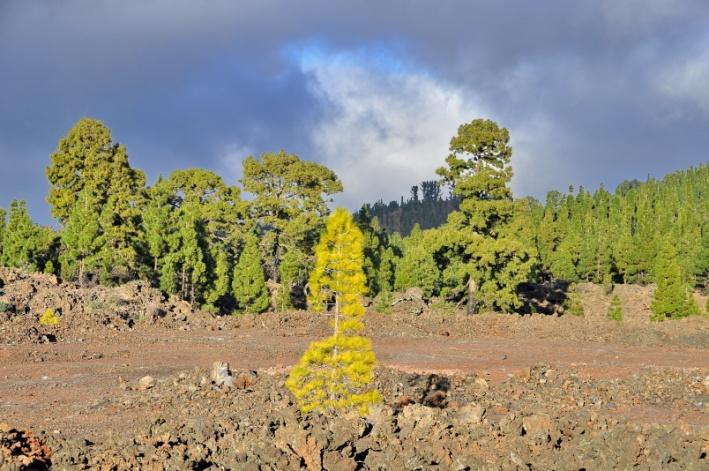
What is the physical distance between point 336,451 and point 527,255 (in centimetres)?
3441

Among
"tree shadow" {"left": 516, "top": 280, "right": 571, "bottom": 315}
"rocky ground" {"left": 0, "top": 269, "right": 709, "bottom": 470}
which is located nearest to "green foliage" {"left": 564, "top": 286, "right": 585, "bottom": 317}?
"tree shadow" {"left": 516, "top": 280, "right": 571, "bottom": 315}

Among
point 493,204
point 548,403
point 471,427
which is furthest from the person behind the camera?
point 493,204

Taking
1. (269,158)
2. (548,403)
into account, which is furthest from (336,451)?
(269,158)

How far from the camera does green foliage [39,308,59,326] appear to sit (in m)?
37.0

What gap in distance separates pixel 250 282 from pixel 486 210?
19.5 metres

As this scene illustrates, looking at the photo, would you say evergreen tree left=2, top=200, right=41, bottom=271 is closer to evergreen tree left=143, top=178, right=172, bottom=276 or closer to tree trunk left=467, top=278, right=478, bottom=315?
evergreen tree left=143, top=178, right=172, bottom=276

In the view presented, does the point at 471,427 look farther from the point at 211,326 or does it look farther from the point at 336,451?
the point at 211,326

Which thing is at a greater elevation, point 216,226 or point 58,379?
point 216,226

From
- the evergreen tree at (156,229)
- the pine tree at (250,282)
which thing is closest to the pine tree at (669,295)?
the pine tree at (250,282)

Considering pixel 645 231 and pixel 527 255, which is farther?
pixel 645 231

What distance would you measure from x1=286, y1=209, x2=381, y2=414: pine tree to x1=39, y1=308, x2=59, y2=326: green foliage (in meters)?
22.8

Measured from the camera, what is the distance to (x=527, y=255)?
146 ft

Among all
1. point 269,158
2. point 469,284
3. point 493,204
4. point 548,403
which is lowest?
point 548,403

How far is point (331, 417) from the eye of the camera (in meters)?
15.7
